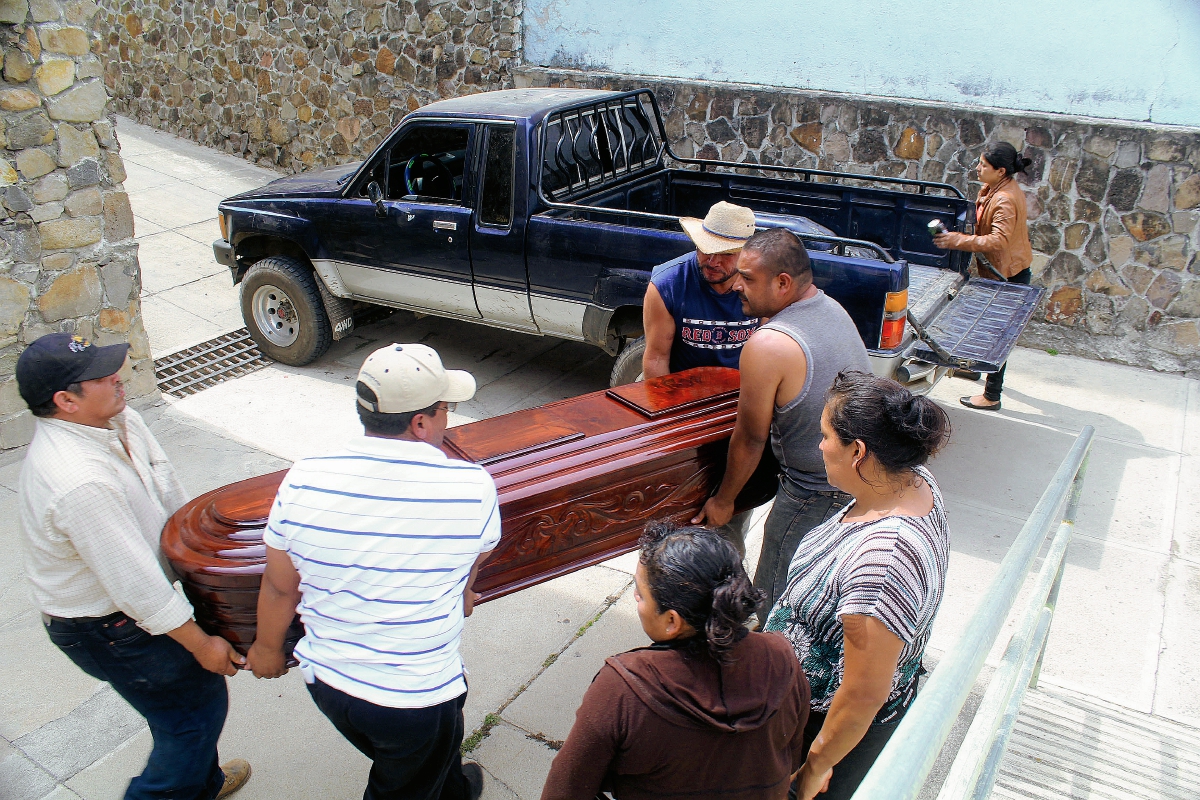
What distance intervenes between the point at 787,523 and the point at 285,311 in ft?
15.3

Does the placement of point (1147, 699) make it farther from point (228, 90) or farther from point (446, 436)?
point (228, 90)

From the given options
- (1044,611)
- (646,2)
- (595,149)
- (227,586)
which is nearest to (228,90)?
(646,2)

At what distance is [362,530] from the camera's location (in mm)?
1875

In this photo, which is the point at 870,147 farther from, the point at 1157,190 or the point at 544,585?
the point at 544,585

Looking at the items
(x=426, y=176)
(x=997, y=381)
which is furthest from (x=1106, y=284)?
(x=426, y=176)

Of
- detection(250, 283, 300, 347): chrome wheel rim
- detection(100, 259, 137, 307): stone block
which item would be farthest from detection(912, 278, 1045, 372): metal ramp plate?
detection(100, 259, 137, 307): stone block

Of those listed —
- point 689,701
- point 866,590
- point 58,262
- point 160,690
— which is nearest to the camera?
point 689,701

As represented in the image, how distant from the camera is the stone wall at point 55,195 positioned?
4.51 m

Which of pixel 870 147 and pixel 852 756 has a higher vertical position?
pixel 870 147

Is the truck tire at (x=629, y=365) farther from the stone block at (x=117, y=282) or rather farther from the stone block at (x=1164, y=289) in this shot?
the stone block at (x=1164, y=289)

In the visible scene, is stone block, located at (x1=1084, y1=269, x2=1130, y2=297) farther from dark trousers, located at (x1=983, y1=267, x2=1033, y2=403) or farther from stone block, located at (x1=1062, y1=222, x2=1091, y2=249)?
dark trousers, located at (x1=983, y1=267, x2=1033, y2=403)

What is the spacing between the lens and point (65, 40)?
463cm

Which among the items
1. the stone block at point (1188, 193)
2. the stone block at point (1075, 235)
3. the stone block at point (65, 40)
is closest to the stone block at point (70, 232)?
the stone block at point (65, 40)

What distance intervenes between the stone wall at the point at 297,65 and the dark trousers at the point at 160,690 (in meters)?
7.72
